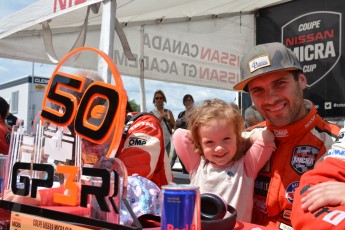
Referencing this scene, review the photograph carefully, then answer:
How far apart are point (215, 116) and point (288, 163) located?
0.32 metres

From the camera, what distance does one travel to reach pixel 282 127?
144cm

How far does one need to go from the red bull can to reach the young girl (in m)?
0.78

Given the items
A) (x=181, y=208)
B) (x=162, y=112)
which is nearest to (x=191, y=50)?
(x=162, y=112)

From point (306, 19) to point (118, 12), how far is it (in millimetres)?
2190

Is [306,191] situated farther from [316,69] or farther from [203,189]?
[316,69]

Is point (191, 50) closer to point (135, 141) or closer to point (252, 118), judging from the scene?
point (252, 118)

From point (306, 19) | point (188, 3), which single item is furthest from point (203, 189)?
point (306, 19)

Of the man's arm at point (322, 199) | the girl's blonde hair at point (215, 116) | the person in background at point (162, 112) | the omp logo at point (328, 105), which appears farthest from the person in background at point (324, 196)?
the person in background at point (162, 112)

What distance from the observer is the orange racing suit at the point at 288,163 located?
4.43 ft

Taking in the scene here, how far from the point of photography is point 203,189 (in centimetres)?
160

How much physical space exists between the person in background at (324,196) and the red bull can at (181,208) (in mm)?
316

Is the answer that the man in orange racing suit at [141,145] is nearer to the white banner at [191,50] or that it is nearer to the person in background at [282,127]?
the person in background at [282,127]

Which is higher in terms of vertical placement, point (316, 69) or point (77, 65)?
point (316, 69)

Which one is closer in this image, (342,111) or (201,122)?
(201,122)
